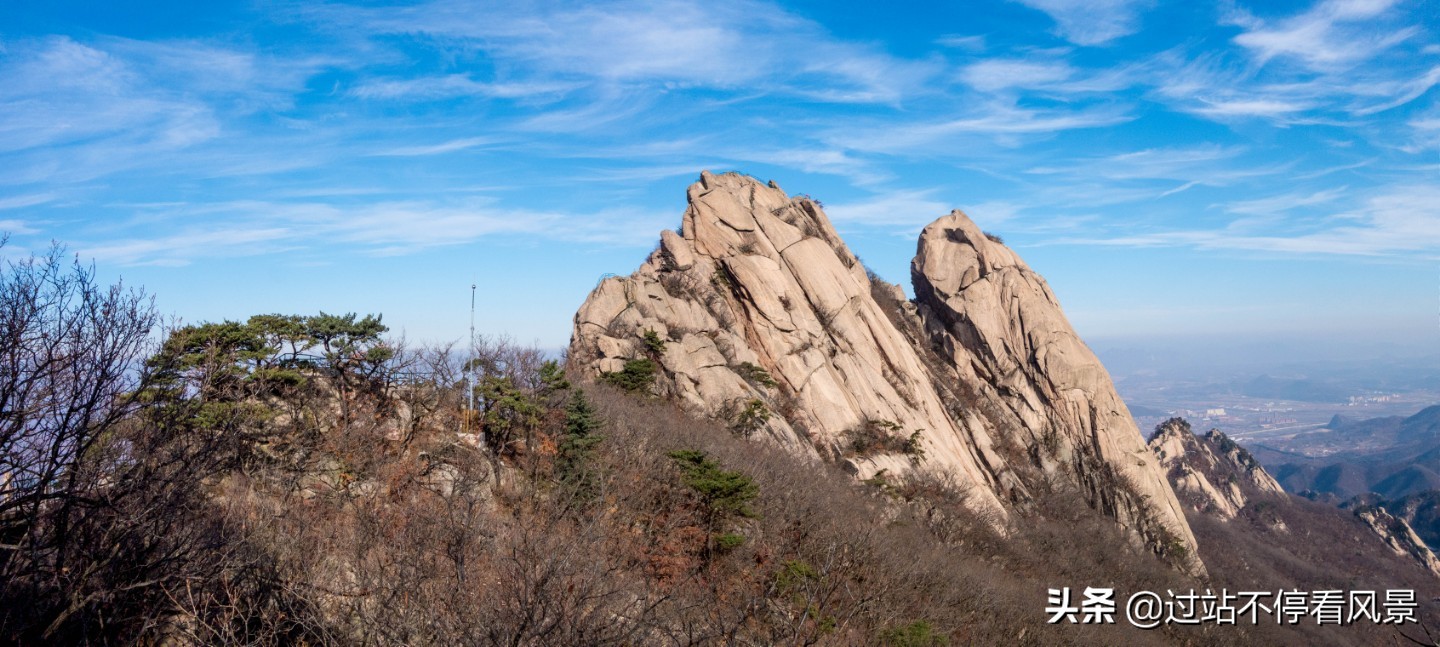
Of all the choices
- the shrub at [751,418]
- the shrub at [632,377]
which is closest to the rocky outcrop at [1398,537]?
the shrub at [751,418]

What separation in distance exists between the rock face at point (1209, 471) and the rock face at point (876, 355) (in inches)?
1779

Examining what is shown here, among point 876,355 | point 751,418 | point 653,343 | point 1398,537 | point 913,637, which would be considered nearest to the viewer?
point 913,637

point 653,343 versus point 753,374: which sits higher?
point 653,343

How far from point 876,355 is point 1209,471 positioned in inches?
3381

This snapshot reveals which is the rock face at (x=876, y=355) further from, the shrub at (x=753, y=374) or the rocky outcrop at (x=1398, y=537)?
the rocky outcrop at (x=1398, y=537)

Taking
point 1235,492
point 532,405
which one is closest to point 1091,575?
point 532,405

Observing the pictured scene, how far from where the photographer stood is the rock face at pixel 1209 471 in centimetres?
8388

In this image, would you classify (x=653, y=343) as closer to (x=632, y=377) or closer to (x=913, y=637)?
(x=632, y=377)

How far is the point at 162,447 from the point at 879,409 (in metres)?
28.9

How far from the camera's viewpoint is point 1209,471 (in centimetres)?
9844

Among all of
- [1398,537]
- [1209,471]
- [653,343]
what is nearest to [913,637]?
[653,343]

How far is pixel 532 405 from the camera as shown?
73.5 ft

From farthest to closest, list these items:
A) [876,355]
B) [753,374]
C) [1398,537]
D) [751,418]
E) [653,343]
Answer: [1398,537], [876,355], [753,374], [653,343], [751,418]

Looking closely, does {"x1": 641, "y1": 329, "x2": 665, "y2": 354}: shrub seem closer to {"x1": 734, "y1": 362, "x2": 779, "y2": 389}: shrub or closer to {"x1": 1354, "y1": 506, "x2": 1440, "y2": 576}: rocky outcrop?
{"x1": 734, "y1": 362, "x2": 779, "y2": 389}: shrub
